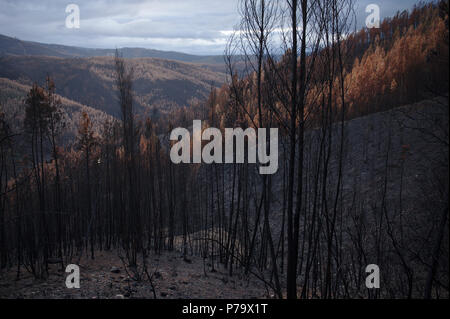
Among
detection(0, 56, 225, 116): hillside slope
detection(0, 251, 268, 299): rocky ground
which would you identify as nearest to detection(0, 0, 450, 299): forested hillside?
detection(0, 251, 268, 299): rocky ground

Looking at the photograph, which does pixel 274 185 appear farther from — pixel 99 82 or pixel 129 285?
pixel 99 82

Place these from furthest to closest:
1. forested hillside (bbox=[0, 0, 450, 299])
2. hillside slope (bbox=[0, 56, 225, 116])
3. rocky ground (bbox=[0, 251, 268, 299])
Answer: hillside slope (bbox=[0, 56, 225, 116]) < rocky ground (bbox=[0, 251, 268, 299]) < forested hillside (bbox=[0, 0, 450, 299])

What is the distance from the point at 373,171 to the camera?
827 inches

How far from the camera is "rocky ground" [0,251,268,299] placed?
6.15m

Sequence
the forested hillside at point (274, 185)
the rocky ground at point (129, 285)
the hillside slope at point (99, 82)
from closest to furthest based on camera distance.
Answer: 1. the forested hillside at point (274, 185)
2. the rocky ground at point (129, 285)
3. the hillside slope at point (99, 82)

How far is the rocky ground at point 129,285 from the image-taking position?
6.15 meters

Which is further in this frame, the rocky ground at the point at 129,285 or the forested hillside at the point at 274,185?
the rocky ground at the point at 129,285

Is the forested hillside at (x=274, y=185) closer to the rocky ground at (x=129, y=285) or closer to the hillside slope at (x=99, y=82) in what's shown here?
the rocky ground at (x=129, y=285)

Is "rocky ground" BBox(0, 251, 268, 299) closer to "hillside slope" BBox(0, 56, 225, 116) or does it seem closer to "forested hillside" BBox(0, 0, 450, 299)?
"forested hillside" BBox(0, 0, 450, 299)

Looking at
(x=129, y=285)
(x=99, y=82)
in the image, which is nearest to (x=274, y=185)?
(x=129, y=285)

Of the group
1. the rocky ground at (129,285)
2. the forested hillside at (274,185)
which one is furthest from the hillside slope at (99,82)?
the rocky ground at (129,285)

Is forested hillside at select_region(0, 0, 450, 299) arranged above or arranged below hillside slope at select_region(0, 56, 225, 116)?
below
